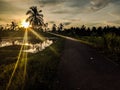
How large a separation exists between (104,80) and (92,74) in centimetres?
144

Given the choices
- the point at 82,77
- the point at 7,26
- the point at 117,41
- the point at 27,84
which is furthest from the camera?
the point at 7,26

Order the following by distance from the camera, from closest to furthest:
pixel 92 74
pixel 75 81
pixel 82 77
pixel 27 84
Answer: pixel 27 84, pixel 75 81, pixel 82 77, pixel 92 74

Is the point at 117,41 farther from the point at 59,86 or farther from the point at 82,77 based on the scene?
the point at 59,86

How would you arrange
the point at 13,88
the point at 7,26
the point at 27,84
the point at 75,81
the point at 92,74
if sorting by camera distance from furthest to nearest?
the point at 7,26, the point at 92,74, the point at 75,81, the point at 27,84, the point at 13,88

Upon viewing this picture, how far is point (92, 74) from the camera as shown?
1062 centimetres

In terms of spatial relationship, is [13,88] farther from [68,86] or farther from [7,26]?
[7,26]

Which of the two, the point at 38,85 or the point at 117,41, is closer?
the point at 38,85

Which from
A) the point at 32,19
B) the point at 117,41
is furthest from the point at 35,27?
the point at 117,41

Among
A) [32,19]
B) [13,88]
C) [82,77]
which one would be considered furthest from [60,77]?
[32,19]

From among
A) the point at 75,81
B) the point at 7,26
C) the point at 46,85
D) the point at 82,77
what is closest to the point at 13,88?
the point at 46,85

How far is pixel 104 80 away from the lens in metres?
9.22

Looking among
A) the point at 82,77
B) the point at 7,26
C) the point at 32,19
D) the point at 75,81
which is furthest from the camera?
the point at 7,26

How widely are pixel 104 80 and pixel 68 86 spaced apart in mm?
1869

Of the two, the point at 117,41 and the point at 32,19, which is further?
the point at 32,19
